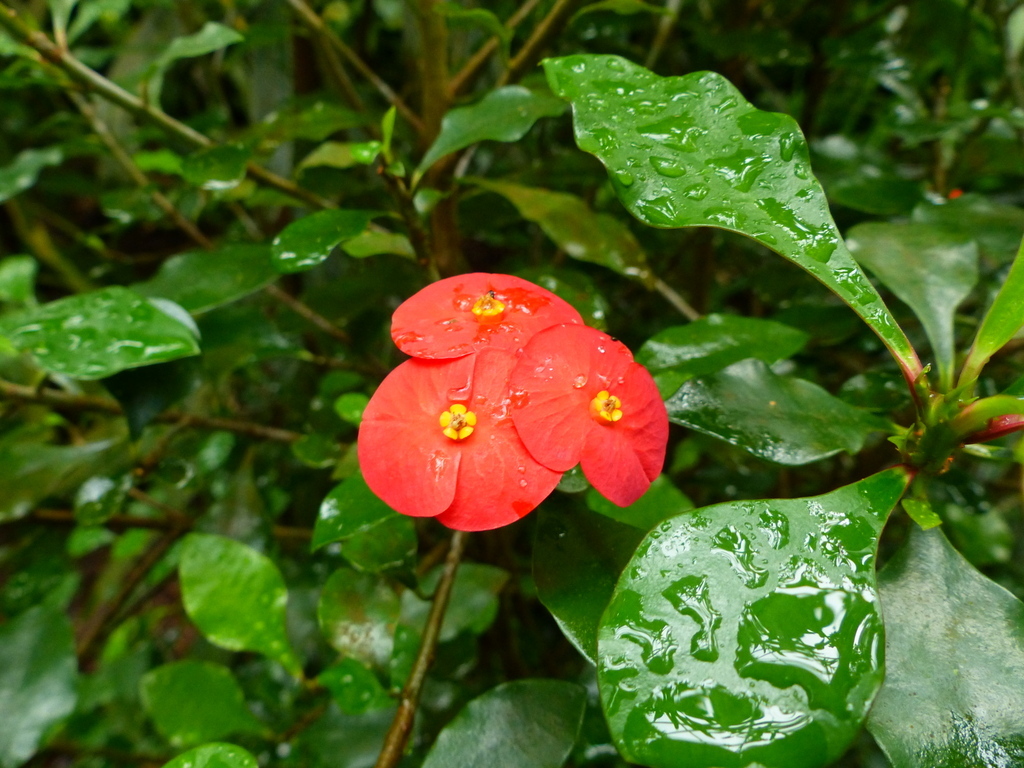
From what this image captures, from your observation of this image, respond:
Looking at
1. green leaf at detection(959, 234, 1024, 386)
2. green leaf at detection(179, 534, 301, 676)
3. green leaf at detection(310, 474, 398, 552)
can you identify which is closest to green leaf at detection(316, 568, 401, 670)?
green leaf at detection(179, 534, 301, 676)

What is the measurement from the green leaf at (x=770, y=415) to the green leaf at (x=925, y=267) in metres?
0.12

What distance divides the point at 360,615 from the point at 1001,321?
21.5 inches

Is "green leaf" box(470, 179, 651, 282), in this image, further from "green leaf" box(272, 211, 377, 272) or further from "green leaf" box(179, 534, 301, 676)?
"green leaf" box(179, 534, 301, 676)

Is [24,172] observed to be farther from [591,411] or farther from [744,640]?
[744,640]

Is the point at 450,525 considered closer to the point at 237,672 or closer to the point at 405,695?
the point at 405,695

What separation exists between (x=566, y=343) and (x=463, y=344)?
6cm

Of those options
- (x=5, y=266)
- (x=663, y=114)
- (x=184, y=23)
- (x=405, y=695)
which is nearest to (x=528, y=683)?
(x=405, y=695)

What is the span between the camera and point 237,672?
4.08 ft

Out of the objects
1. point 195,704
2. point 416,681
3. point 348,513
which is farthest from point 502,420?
point 195,704

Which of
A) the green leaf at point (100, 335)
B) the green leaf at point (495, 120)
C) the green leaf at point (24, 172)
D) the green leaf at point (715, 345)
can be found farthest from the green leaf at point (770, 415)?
the green leaf at point (24, 172)

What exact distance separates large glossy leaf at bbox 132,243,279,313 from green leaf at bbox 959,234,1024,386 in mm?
604

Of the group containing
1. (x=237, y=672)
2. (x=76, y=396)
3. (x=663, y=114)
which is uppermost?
(x=663, y=114)

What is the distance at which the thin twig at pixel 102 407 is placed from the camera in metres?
0.72

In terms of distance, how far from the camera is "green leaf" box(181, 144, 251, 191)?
2.04 feet
